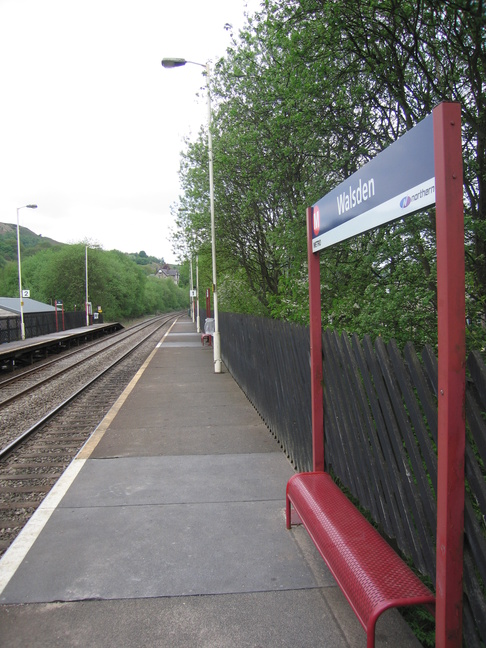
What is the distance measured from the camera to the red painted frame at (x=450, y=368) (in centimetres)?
204

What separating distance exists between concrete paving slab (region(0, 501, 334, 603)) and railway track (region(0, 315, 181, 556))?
72cm

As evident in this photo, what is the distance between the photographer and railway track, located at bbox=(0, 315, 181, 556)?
5.34 meters

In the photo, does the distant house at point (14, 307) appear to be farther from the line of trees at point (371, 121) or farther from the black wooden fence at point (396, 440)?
the black wooden fence at point (396, 440)

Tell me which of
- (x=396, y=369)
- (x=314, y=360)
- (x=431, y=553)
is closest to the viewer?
(x=431, y=553)

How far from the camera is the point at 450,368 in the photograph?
81.1 inches

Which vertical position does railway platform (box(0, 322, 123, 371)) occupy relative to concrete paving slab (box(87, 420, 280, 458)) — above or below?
above

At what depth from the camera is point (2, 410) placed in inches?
419

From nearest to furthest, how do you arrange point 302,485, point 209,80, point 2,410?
point 302,485 < point 2,410 < point 209,80

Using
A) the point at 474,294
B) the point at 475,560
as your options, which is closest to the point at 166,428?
the point at 474,294

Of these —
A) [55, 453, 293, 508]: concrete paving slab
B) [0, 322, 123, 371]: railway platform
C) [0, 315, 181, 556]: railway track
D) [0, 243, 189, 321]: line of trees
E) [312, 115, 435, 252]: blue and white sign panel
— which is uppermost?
[0, 243, 189, 321]: line of trees

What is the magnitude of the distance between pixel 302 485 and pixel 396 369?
149 cm

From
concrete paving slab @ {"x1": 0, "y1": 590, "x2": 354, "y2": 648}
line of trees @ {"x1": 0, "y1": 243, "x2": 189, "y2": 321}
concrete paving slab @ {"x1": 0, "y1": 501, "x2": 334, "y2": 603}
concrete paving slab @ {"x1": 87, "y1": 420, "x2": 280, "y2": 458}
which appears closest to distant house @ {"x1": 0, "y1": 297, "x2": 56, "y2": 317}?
line of trees @ {"x1": 0, "y1": 243, "x2": 189, "y2": 321}

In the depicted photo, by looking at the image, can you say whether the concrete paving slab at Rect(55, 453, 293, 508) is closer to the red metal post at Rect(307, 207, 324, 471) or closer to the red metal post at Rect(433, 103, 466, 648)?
the red metal post at Rect(307, 207, 324, 471)

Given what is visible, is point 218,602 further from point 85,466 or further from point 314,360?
point 85,466
